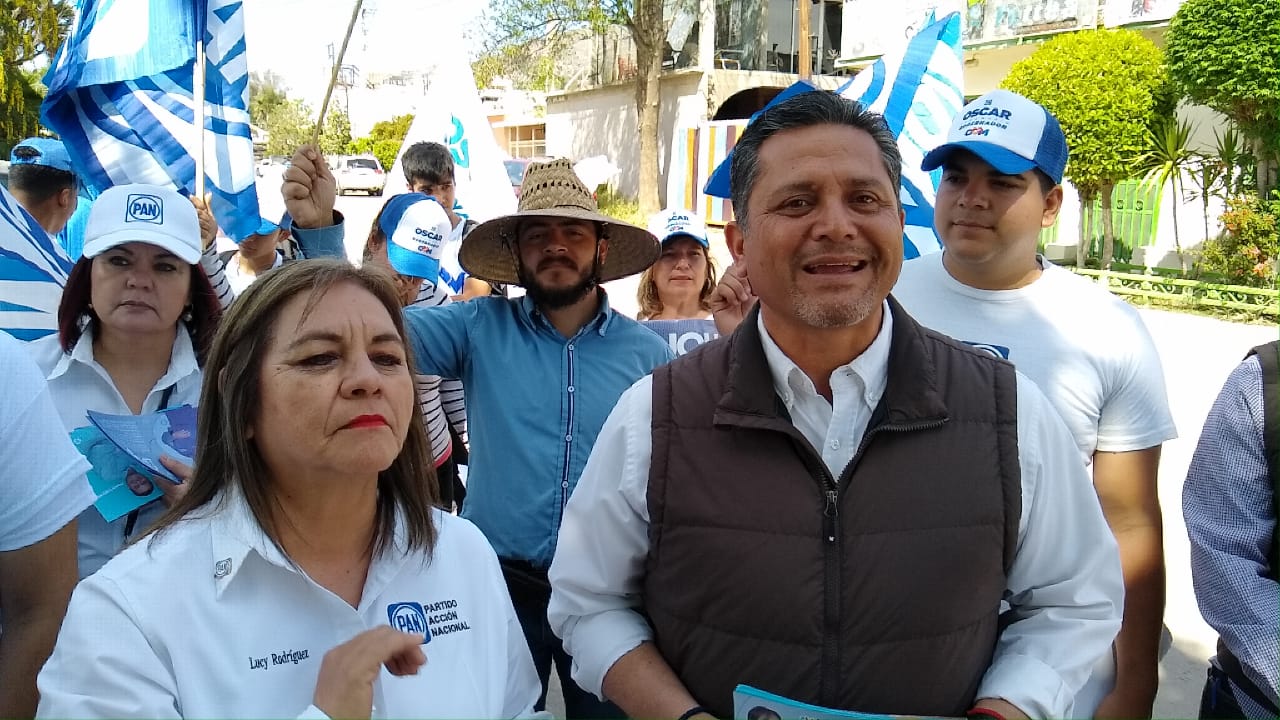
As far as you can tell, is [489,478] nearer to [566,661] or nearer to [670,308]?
[566,661]

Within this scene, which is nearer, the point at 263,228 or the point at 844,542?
the point at 844,542

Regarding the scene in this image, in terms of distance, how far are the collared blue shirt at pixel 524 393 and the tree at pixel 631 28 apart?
19.2 m

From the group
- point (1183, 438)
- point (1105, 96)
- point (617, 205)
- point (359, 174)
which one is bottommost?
point (1183, 438)

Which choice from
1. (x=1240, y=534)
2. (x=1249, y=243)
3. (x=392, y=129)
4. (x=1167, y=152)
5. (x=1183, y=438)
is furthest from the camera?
(x=392, y=129)

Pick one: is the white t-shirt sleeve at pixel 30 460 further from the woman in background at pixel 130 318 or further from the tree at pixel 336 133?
the tree at pixel 336 133

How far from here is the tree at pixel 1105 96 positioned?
46.3 feet

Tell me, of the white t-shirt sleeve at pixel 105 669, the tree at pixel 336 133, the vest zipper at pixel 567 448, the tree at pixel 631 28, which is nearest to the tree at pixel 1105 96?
the tree at pixel 631 28

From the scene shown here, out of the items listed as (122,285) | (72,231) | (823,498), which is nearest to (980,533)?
(823,498)

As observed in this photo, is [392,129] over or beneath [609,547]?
over

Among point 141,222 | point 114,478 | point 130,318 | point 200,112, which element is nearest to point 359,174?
point 200,112

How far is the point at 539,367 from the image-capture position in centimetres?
271

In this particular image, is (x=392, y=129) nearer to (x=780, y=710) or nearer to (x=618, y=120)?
(x=618, y=120)

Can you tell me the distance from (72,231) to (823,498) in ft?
13.9

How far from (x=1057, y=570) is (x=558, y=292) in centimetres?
159
